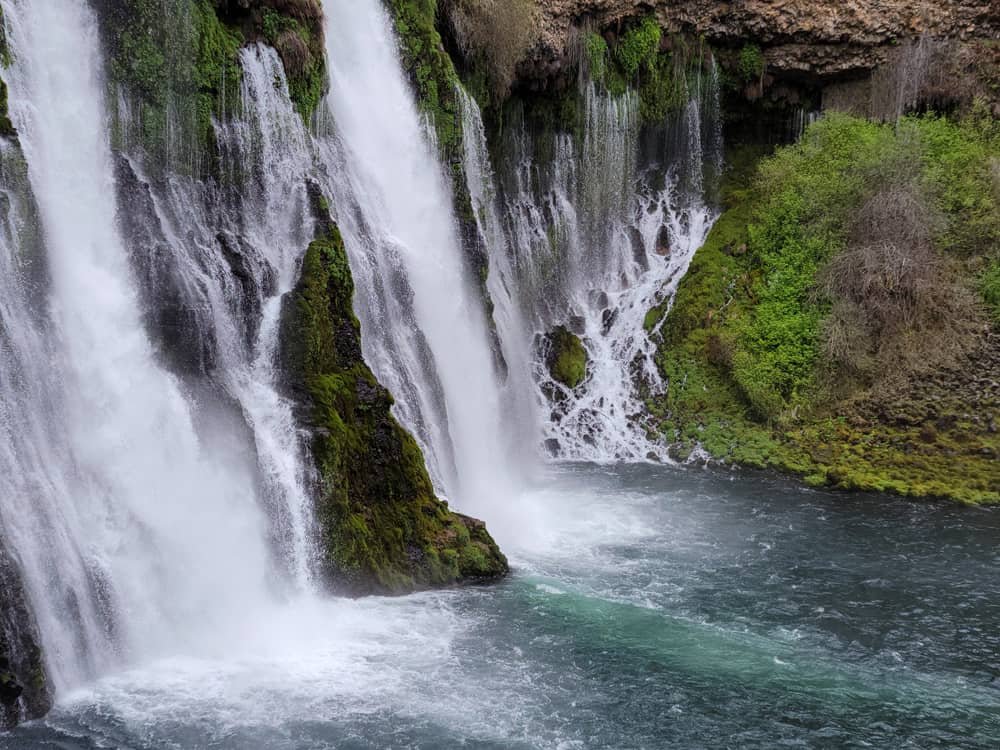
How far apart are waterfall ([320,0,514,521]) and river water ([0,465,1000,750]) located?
2.22 m

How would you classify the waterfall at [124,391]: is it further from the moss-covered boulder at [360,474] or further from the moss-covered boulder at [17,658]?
the moss-covered boulder at [360,474]

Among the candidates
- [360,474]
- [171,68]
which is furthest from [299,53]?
[360,474]

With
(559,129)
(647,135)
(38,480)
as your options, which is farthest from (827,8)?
(38,480)

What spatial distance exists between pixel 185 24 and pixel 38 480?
6.85 m

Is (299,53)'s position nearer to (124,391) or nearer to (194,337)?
(194,337)

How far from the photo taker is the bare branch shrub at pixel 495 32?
1953cm

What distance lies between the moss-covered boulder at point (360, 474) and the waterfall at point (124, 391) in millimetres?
368

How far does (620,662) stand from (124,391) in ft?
20.0

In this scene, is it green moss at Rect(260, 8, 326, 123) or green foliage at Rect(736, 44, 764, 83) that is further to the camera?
green foliage at Rect(736, 44, 764, 83)

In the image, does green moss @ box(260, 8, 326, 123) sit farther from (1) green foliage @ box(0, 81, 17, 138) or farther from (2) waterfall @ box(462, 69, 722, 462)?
(2) waterfall @ box(462, 69, 722, 462)

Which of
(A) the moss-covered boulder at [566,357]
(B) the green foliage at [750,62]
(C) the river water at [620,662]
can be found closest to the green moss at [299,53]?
(C) the river water at [620,662]

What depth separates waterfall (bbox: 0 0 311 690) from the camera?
30.4 ft

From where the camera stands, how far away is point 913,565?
44.1ft

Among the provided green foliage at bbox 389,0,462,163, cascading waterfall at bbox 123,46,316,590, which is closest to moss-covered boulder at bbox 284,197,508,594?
cascading waterfall at bbox 123,46,316,590
